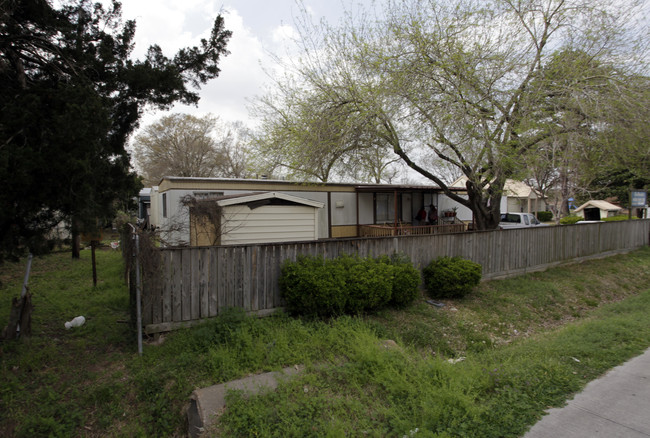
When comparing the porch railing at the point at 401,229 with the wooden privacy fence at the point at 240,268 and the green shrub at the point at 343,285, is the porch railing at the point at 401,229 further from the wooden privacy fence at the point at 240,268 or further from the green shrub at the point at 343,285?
the green shrub at the point at 343,285

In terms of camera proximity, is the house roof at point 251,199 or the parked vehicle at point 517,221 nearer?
the house roof at point 251,199

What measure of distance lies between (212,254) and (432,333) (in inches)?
153

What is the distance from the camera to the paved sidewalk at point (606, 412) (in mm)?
2670

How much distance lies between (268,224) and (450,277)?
14.9 ft

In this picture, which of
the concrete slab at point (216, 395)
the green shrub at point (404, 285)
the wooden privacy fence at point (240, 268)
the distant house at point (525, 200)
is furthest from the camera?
the distant house at point (525, 200)

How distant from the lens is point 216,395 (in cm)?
346

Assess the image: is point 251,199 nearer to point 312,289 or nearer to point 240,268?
point 240,268

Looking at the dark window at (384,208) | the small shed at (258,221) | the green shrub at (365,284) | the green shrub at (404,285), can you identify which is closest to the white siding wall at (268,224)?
the small shed at (258,221)

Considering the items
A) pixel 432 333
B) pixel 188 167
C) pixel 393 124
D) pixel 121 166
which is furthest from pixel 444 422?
pixel 188 167

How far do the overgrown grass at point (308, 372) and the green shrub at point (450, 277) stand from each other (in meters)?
0.84

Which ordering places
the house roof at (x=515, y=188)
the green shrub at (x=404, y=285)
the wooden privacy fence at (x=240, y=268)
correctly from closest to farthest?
the wooden privacy fence at (x=240, y=268) < the green shrub at (x=404, y=285) < the house roof at (x=515, y=188)

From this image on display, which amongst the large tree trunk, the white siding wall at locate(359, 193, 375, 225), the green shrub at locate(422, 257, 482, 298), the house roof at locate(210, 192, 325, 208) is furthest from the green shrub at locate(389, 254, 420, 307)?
the white siding wall at locate(359, 193, 375, 225)

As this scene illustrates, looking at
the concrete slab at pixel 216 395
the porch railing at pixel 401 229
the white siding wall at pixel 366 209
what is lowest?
the concrete slab at pixel 216 395

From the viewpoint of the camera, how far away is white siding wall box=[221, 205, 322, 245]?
824cm
